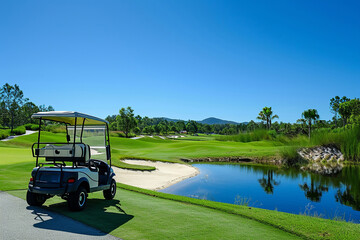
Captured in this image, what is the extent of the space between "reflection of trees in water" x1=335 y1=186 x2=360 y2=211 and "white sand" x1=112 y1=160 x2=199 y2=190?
31.2 feet

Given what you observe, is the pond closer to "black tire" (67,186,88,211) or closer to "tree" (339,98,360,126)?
"black tire" (67,186,88,211)

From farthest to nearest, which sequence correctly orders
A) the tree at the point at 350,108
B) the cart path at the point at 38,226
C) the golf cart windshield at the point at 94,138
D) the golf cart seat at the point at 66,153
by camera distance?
the tree at the point at 350,108 → the golf cart windshield at the point at 94,138 → the golf cart seat at the point at 66,153 → the cart path at the point at 38,226

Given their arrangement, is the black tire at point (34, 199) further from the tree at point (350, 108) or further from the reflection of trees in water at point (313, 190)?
the tree at point (350, 108)

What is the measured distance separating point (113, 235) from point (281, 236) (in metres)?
3.48

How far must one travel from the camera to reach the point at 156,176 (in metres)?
19.5

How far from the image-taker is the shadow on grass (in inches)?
225

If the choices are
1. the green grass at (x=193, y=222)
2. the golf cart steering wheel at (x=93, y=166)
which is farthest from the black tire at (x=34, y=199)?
the golf cart steering wheel at (x=93, y=166)

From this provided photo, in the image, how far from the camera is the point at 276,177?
2128 centimetres

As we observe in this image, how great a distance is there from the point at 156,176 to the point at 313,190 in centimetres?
1018

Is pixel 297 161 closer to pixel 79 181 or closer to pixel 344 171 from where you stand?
pixel 344 171

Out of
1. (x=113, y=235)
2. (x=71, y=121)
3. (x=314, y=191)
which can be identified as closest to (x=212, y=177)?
(x=314, y=191)

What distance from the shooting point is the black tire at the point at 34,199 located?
740cm

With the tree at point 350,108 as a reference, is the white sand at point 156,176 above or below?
below

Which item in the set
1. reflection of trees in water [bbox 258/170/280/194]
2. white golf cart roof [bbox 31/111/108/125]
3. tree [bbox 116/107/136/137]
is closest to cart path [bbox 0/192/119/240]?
white golf cart roof [bbox 31/111/108/125]
